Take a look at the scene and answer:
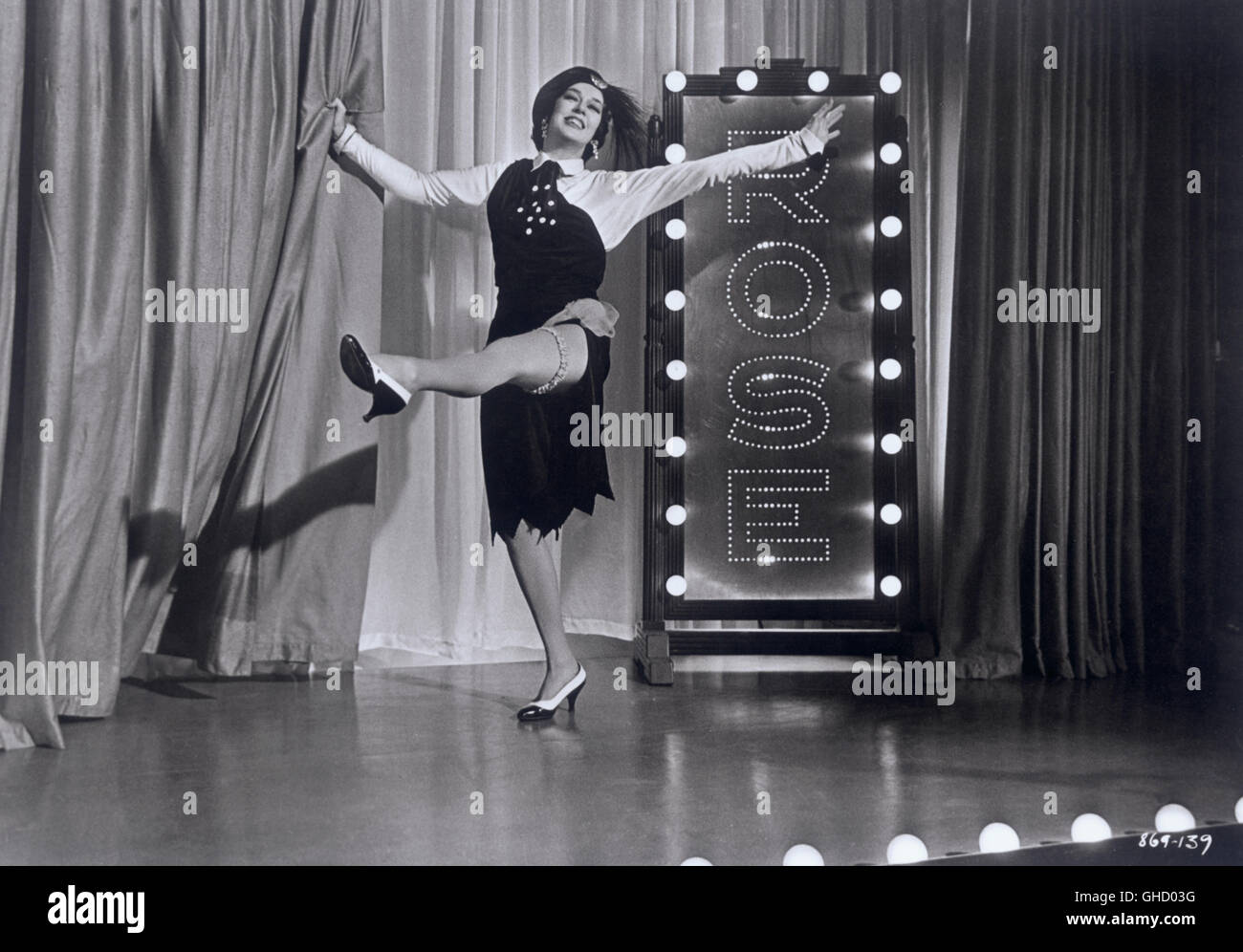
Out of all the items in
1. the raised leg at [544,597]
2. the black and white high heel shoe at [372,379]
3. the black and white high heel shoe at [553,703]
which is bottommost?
the black and white high heel shoe at [553,703]

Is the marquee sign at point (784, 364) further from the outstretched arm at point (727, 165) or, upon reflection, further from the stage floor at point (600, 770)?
the stage floor at point (600, 770)

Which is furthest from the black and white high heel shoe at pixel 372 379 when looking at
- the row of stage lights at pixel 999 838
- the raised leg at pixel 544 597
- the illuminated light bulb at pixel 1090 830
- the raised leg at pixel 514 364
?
the illuminated light bulb at pixel 1090 830

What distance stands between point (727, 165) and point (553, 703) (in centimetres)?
131

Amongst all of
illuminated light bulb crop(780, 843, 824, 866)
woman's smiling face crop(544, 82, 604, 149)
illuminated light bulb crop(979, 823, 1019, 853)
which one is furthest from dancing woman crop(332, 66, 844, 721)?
illuminated light bulb crop(979, 823, 1019, 853)

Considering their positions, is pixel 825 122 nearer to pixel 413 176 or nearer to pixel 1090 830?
pixel 413 176

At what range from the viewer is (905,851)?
1.67 metres

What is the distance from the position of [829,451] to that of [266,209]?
1.45 m

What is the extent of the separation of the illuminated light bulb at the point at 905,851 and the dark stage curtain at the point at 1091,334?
123 cm

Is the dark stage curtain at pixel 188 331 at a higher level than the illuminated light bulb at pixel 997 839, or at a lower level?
higher

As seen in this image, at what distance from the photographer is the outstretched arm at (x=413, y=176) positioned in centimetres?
272

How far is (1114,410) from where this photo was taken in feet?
9.60

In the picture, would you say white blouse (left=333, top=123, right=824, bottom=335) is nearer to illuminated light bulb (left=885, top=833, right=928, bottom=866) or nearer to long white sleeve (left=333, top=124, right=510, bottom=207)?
long white sleeve (left=333, top=124, right=510, bottom=207)

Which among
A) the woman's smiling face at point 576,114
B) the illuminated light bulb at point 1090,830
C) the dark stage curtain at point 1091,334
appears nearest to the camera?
the illuminated light bulb at point 1090,830
